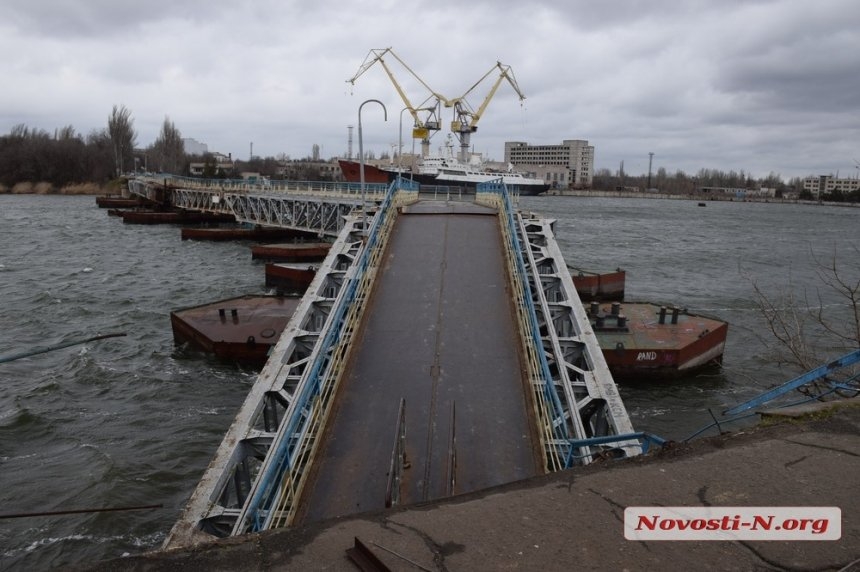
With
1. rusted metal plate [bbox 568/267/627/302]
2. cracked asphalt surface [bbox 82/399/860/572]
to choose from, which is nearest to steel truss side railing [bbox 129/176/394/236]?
rusted metal plate [bbox 568/267/627/302]

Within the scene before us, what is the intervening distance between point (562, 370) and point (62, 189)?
164m

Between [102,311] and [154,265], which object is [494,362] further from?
[154,265]

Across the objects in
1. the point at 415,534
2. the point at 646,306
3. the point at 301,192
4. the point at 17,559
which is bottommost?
the point at 17,559

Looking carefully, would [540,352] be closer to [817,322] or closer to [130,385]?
[130,385]

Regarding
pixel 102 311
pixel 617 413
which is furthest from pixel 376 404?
pixel 102 311

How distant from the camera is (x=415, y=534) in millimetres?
4676

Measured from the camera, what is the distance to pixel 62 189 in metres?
142

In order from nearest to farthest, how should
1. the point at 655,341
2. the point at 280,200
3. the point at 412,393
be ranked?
the point at 412,393 → the point at 655,341 → the point at 280,200

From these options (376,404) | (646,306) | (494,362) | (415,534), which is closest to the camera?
(415,534)

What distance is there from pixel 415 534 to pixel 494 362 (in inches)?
255

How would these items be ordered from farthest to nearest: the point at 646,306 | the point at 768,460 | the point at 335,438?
the point at 646,306 < the point at 335,438 < the point at 768,460

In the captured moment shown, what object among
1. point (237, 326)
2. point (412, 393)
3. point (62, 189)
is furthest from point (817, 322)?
point (62, 189)

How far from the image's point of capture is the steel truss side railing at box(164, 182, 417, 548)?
22.8 ft

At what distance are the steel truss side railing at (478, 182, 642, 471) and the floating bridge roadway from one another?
0.13 feet
